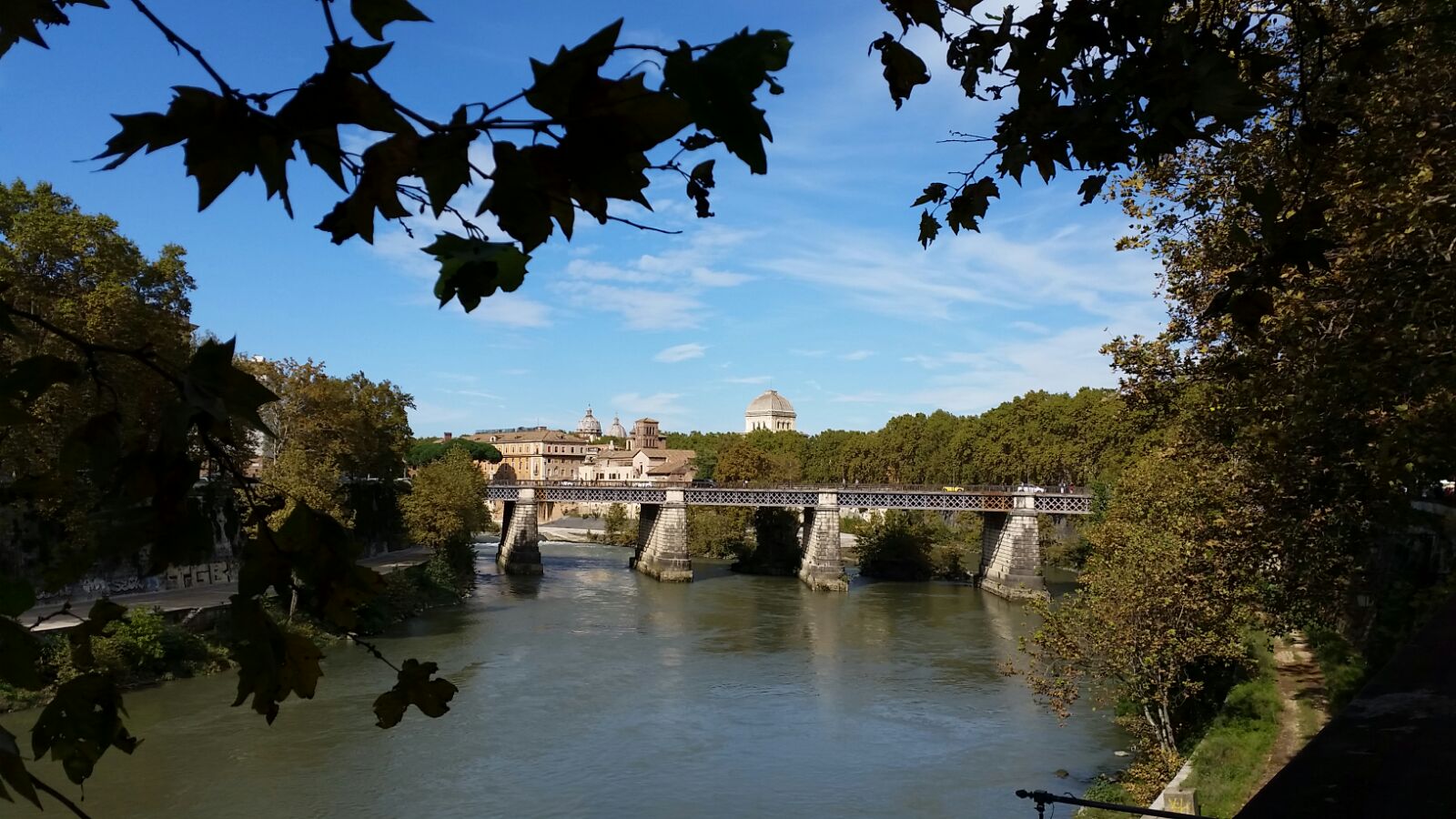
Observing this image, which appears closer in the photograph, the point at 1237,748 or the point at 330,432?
the point at 1237,748

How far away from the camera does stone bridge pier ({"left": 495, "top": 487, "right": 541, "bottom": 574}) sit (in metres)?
42.2

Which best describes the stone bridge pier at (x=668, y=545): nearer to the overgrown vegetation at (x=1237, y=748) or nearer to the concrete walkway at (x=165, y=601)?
the concrete walkway at (x=165, y=601)

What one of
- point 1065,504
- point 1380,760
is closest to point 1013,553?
point 1065,504

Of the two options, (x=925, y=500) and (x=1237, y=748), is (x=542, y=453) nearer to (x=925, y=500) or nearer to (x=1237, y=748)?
(x=925, y=500)

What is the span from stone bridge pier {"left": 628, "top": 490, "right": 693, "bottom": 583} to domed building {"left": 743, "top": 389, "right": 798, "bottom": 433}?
86512 millimetres

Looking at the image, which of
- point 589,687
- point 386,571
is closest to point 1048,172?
point 589,687

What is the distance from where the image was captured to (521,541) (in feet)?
141

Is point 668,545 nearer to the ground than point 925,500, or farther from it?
nearer to the ground

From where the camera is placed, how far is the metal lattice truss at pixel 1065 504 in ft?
140

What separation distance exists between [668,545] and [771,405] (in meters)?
91.8

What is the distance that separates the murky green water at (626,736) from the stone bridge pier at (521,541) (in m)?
14.6

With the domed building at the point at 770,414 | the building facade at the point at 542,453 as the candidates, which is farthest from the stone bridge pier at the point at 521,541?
the domed building at the point at 770,414

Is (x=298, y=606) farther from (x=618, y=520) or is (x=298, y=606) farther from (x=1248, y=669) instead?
(x=618, y=520)

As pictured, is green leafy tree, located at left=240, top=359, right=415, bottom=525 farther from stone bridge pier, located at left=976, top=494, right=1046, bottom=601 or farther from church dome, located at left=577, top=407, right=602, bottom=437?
church dome, located at left=577, top=407, right=602, bottom=437
